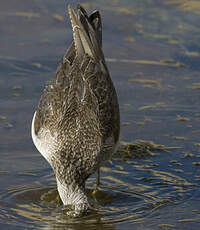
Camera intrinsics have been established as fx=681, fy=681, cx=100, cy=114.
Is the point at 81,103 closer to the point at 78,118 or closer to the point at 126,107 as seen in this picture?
the point at 78,118

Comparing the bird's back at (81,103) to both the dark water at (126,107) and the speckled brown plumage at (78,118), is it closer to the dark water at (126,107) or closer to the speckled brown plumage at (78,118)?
the speckled brown plumage at (78,118)

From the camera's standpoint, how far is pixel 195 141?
1003 cm

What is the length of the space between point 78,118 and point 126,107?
A: 2526 mm

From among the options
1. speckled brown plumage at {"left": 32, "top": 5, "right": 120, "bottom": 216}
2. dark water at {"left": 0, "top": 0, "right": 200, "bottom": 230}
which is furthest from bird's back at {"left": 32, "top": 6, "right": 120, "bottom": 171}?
dark water at {"left": 0, "top": 0, "right": 200, "bottom": 230}

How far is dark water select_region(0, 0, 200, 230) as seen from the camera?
8367mm

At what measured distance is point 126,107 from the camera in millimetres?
10984

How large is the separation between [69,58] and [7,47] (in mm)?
4040

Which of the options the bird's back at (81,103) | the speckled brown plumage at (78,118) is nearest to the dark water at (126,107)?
the speckled brown plumage at (78,118)

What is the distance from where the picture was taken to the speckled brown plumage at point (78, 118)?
8445 mm

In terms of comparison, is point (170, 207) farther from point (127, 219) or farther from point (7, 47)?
point (7, 47)

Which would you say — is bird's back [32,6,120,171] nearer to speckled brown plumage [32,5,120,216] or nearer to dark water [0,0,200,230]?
speckled brown plumage [32,5,120,216]

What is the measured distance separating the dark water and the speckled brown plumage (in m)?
0.49

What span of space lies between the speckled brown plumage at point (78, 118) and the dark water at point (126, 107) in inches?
19.1

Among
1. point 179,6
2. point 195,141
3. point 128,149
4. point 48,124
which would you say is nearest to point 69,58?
point 48,124
